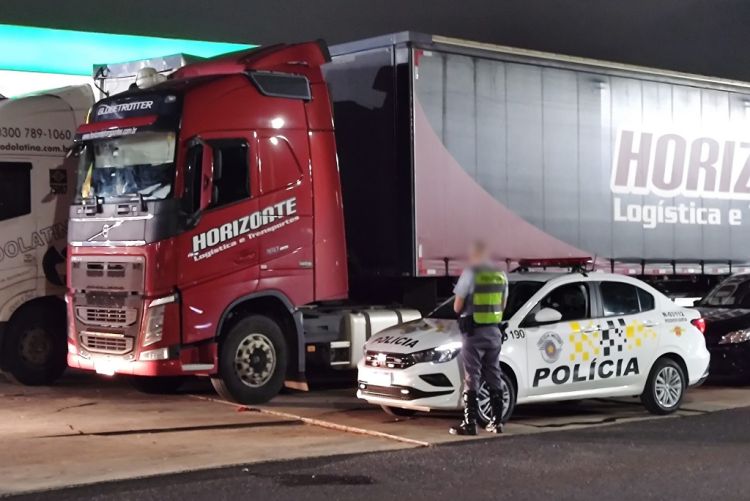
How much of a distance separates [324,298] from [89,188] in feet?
9.72

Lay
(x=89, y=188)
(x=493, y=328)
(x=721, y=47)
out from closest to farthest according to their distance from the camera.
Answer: (x=493, y=328), (x=89, y=188), (x=721, y=47)

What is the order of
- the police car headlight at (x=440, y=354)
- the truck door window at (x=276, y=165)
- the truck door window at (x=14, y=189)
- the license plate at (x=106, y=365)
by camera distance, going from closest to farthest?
1. the police car headlight at (x=440, y=354)
2. the license plate at (x=106, y=365)
3. the truck door window at (x=276, y=165)
4. the truck door window at (x=14, y=189)

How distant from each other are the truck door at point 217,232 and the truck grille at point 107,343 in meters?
0.70

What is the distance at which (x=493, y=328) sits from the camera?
33.0 ft

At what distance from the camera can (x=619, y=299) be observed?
11531 mm

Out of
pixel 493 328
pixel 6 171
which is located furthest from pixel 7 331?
pixel 493 328

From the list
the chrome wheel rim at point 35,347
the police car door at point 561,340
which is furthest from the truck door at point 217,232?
the chrome wheel rim at point 35,347

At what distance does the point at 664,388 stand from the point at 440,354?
8.96 feet

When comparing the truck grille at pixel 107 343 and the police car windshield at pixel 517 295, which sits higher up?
the police car windshield at pixel 517 295

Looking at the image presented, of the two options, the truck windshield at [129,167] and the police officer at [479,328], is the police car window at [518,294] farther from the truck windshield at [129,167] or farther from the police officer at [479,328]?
the truck windshield at [129,167]

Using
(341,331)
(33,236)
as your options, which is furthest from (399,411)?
(33,236)

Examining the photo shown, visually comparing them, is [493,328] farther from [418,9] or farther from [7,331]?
[418,9]

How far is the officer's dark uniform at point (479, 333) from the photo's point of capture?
10.0 meters

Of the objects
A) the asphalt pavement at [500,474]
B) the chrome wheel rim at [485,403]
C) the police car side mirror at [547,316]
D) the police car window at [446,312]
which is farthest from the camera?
the police car window at [446,312]
